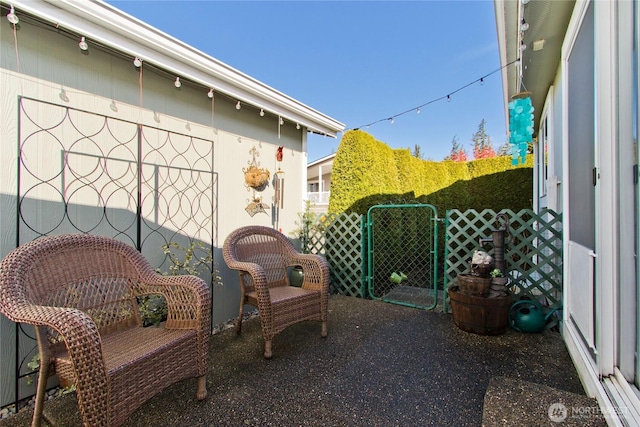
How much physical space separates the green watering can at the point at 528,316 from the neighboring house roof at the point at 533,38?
8.52 feet

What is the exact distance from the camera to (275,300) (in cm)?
244

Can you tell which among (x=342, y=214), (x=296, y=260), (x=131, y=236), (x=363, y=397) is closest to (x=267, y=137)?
(x=342, y=214)

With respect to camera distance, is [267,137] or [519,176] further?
[519,176]

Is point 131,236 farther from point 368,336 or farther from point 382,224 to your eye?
point 382,224

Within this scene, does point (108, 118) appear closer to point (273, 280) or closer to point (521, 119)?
point (273, 280)

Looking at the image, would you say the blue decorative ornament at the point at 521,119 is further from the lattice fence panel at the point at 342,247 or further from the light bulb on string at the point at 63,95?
the light bulb on string at the point at 63,95

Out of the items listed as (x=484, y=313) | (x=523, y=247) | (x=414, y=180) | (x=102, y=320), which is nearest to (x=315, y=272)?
(x=484, y=313)

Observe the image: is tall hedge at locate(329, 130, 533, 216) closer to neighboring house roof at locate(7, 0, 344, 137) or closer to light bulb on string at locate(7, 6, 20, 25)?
neighboring house roof at locate(7, 0, 344, 137)

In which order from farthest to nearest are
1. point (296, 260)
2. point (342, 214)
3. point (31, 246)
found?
point (342, 214)
point (296, 260)
point (31, 246)

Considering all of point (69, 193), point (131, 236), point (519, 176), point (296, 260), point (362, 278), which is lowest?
point (362, 278)

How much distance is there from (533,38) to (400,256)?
11.3ft

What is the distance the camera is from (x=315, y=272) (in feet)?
9.53

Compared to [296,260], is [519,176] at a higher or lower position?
higher

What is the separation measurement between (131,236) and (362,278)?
9.18 ft
